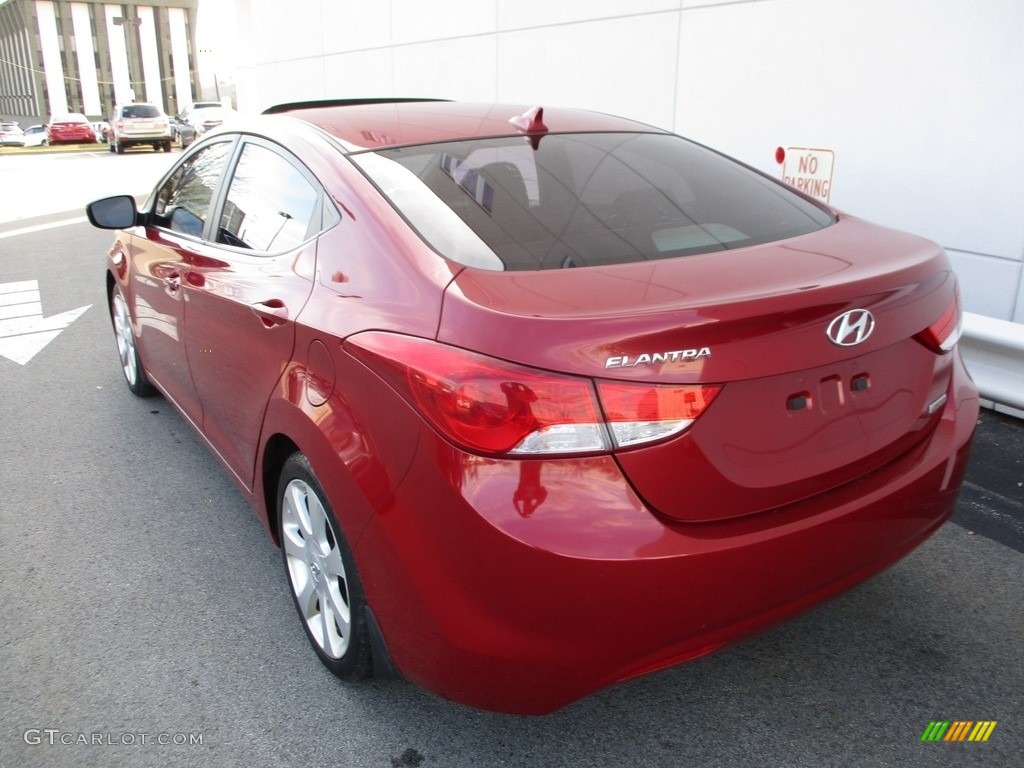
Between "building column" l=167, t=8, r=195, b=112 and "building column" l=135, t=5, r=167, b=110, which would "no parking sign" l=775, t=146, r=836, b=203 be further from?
"building column" l=167, t=8, r=195, b=112

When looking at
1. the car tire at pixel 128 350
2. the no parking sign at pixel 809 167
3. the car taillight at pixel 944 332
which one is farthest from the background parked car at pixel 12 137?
the car taillight at pixel 944 332

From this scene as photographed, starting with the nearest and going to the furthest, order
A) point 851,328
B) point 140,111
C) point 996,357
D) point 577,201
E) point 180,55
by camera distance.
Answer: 1. point 851,328
2. point 577,201
3. point 996,357
4. point 140,111
5. point 180,55

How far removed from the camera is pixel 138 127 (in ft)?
110

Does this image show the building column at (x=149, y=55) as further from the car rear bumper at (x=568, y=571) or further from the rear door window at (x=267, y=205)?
the car rear bumper at (x=568, y=571)

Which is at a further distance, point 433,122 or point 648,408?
point 433,122

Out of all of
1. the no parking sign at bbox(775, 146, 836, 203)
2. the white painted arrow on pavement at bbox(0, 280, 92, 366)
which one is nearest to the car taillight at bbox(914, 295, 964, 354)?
the no parking sign at bbox(775, 146, 836, 203)

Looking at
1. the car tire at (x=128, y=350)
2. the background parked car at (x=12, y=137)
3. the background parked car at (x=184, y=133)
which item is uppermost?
the car tire at (x=128, y=350)

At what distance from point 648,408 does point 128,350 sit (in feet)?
13.3

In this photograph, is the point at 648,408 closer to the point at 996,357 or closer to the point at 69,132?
the point at 996,357

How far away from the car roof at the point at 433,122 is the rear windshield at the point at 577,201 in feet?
0.26

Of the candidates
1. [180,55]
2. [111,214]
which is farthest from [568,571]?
[180,55]

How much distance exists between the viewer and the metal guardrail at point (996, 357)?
425cm

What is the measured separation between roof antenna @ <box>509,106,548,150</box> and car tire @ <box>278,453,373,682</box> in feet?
4.13

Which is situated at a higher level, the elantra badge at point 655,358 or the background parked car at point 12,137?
the elantra badge at point 655,358
